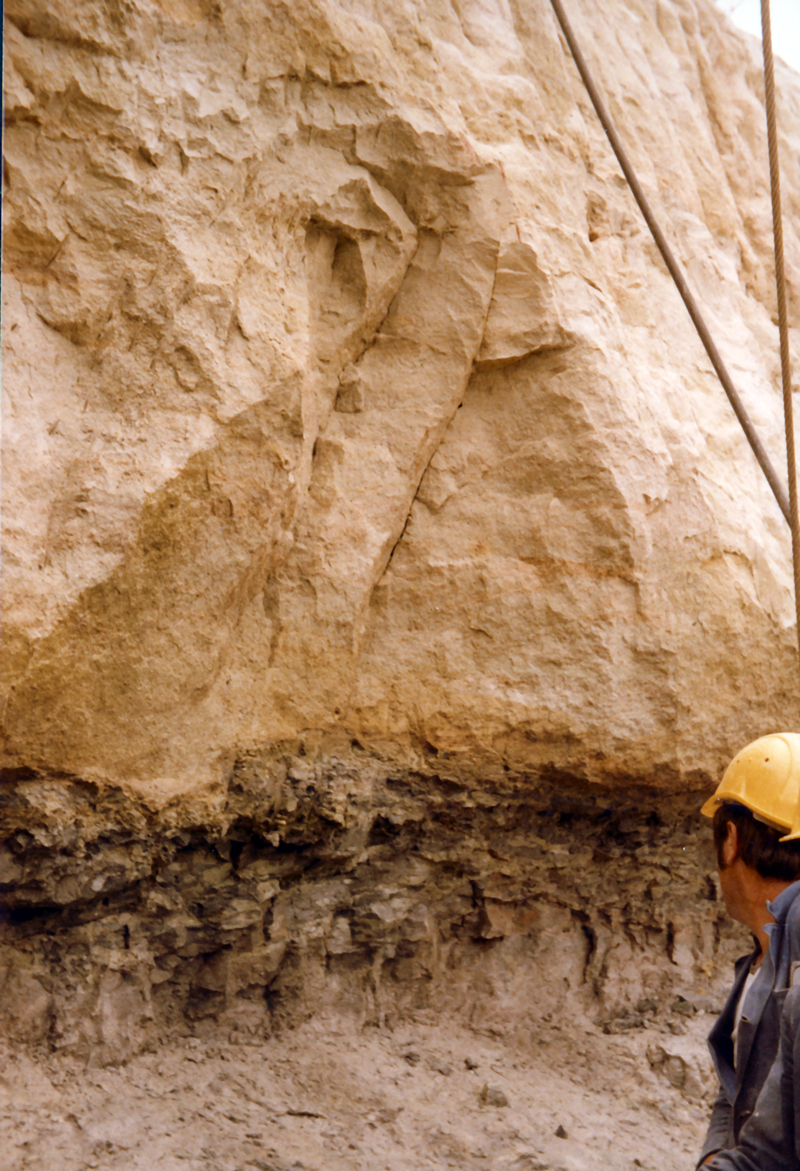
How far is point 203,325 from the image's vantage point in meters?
2.51

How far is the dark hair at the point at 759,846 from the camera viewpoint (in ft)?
4.87

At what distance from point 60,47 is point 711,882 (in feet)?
11.9

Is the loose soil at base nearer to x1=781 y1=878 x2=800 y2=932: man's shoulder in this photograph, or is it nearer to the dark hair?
the dark hair

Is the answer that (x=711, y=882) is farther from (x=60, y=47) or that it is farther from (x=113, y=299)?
(x=60, y=47)

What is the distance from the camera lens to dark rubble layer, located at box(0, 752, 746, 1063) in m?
2.51

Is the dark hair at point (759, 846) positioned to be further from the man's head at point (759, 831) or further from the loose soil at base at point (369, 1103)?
the loose soil at base at point (369, 1103)

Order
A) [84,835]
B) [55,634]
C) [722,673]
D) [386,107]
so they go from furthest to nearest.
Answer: [722,673]
[386,107]
[84,835]
[55,634]

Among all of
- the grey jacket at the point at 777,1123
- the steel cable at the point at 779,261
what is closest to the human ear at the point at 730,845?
the grey jacket at the point at 777,1123

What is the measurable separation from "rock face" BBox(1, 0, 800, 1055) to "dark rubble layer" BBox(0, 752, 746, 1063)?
0.04 ft

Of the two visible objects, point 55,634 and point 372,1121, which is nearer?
point 55,634

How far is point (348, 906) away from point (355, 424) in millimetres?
1631

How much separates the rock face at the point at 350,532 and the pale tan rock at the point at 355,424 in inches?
0.4

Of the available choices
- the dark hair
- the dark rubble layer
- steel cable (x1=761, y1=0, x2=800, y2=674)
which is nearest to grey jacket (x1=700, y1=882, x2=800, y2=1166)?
the dark hair

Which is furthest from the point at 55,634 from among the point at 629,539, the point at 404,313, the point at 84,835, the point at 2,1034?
the point at 629,539
